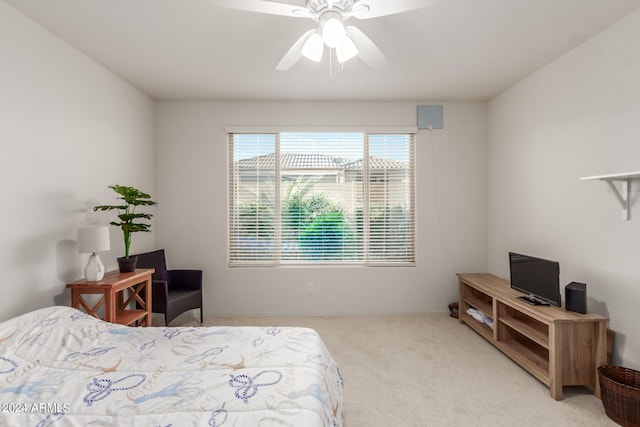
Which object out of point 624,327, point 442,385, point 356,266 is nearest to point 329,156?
point 356,266

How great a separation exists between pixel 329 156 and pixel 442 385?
2732 mm

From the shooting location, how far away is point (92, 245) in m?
2.28

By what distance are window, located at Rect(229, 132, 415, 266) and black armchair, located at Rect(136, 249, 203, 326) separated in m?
0.57

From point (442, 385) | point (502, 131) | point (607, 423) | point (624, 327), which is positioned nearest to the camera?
point (607, 423)

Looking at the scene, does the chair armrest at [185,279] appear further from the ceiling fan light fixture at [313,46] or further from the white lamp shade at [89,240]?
the ceiling fan light fixture at [313,46]

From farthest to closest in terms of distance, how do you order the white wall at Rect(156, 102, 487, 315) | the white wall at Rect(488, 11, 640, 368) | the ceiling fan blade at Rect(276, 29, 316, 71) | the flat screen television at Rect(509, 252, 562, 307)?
the white wall at Rect(156, 102, 487, 315) < the flat screen television at Rect(509, 252, 562, 307) < the white wall at Rect(488, 11, 640, 368) < the ceiling fan blade at Rect(276, 29, 316, 71)

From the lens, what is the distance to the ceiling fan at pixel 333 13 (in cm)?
152

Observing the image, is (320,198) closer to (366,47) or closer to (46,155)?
(366,47)

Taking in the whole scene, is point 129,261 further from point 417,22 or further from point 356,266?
point 417,22

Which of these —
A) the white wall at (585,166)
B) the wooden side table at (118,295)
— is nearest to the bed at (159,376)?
the wooden side table at (118,295)

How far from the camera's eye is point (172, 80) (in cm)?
311

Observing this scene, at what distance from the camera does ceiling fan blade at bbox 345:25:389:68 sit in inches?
68.2

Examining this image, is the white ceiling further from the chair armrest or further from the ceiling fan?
the chair armrest

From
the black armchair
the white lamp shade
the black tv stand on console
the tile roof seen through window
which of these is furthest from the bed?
the tile roof seen through window
